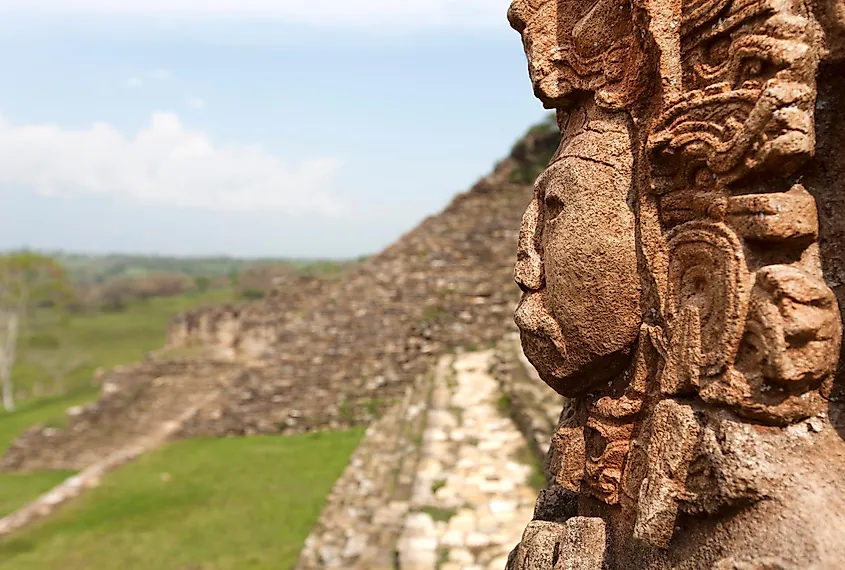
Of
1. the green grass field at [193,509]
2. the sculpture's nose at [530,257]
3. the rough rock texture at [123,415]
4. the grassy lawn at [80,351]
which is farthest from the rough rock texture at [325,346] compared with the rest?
the sculpture's nose at [530,257]

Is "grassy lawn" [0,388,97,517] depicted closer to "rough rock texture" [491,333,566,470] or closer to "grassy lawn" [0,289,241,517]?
"grassy lawn" [0,289,241,517]

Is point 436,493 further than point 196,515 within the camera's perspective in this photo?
No

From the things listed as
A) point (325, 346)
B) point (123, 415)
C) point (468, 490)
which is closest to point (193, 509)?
point (468, 490)

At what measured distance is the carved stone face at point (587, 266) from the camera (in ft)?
5.57

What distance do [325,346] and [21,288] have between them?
38.1 feet

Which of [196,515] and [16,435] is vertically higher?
[196,515]

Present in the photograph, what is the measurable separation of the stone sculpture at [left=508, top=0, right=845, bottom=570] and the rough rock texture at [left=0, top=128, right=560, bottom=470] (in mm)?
9376

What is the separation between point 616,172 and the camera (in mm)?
1713

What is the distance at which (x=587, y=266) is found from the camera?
172 centimetres

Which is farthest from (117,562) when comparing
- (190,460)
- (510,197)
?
(510,197)

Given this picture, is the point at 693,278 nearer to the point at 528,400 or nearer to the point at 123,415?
the point at 528,400

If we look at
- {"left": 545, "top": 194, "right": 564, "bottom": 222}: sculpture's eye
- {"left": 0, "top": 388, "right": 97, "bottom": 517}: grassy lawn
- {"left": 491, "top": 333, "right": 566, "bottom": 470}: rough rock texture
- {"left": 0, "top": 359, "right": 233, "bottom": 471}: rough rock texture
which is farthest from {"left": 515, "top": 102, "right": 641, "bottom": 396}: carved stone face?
{"left": 0, "top": 359, "right": 233, "bottom": 471}: rough rock texture

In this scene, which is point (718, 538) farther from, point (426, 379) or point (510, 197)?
point (510, 197)

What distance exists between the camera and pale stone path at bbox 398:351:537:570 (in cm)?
477
